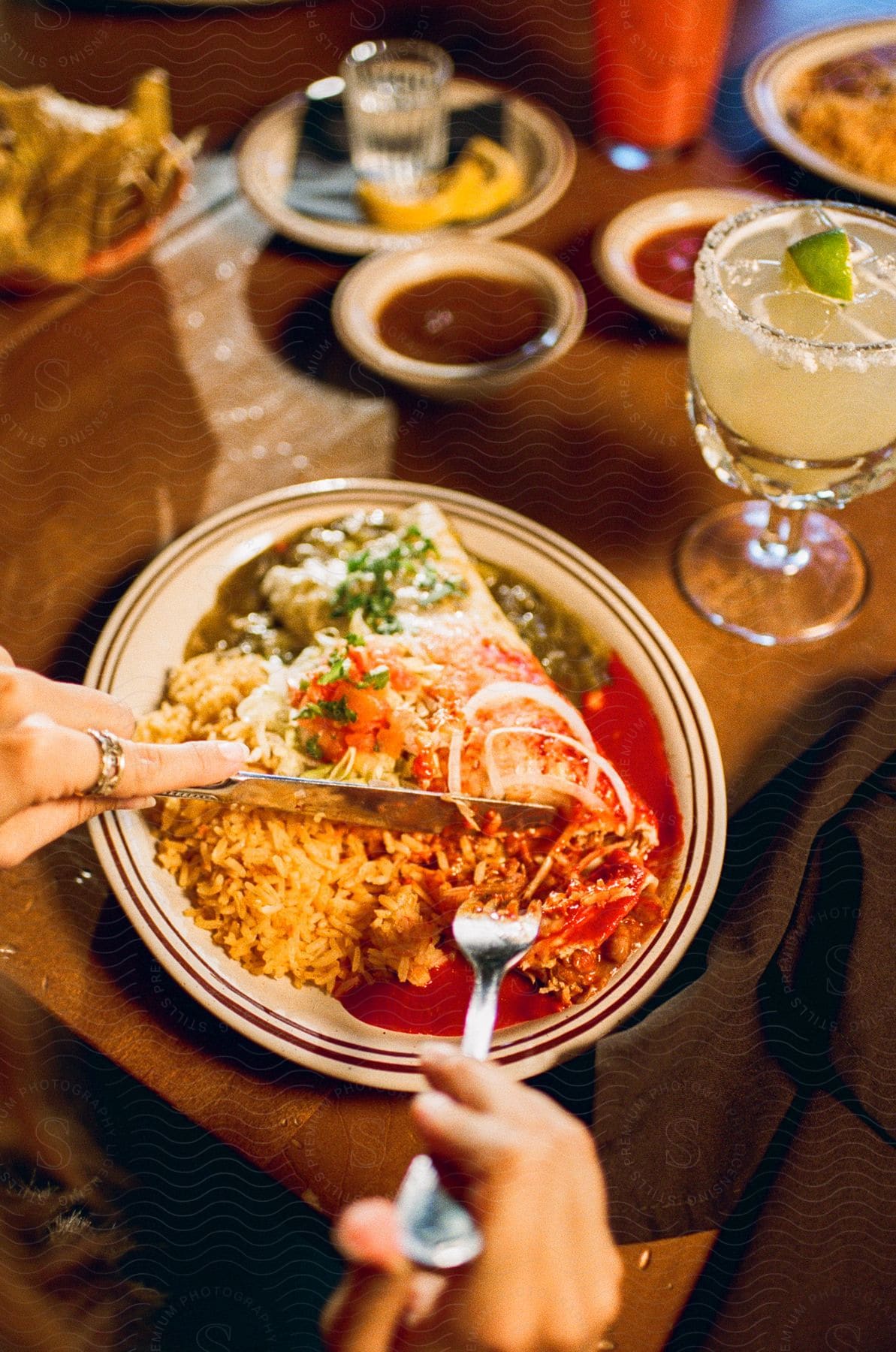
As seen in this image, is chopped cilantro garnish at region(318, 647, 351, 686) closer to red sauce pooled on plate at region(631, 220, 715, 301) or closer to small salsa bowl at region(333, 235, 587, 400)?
small salsa bowl at region(333, 235, 587, 400)

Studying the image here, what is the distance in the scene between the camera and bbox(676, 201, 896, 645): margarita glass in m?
1.37

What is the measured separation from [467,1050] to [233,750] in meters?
0.47

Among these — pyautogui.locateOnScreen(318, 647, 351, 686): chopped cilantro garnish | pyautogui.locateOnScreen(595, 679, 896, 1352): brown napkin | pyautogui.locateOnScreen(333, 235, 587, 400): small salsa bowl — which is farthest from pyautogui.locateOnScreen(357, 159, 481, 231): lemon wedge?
pyautogui.locateOnScreen(595, 679, 896, 1352): brown napkin

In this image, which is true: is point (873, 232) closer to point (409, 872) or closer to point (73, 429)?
point (409, 872)

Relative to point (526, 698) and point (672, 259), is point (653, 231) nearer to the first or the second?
point (672, 259)

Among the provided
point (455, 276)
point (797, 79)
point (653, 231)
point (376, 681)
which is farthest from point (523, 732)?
point (797, 79)

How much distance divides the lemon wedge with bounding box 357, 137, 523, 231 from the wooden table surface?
5.4 inches

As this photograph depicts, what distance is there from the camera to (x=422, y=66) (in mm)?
2328

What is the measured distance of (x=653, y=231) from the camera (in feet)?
7.08

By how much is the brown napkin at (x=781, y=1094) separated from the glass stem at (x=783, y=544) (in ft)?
1.53

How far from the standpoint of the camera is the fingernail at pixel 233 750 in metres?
1.28

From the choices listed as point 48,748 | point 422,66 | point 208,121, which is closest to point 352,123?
point 422,66

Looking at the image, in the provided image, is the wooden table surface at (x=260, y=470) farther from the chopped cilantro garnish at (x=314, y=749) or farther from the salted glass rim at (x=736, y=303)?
the salted glass rim at (x=736, y=303)

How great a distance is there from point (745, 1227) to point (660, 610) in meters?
0.91
